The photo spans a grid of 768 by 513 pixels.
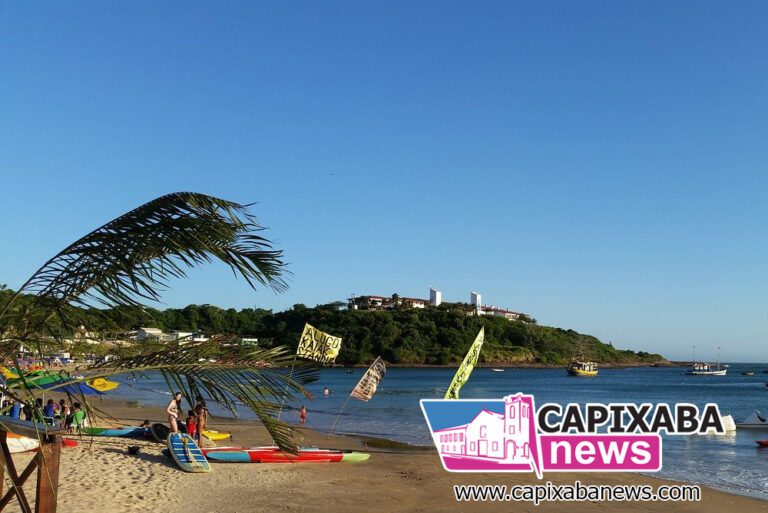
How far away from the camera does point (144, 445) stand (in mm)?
15773

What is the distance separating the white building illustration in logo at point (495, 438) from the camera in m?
17.3

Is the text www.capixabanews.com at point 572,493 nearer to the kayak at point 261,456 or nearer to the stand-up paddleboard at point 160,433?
the kayak at point 261,456

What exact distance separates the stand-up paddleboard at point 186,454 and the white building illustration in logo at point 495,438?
23.7 ft

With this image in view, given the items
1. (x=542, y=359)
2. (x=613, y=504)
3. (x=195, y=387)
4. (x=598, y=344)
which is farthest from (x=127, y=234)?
(x=598, y=344)

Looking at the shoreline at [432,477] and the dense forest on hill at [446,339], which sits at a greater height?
the dense forest on hill at [446,339]

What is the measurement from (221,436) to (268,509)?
29.9 ft

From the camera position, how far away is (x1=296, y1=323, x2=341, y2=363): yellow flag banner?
12007 millimetres

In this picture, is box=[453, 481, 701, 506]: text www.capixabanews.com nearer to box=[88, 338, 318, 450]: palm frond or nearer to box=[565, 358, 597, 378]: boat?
box=[88, 338, 318, 450]: palm frond

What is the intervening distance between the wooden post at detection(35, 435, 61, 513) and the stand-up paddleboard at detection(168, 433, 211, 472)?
25.3 feet

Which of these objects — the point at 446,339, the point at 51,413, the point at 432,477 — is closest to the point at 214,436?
the point at 51,413

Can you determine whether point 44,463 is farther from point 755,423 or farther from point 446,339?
point 446,339

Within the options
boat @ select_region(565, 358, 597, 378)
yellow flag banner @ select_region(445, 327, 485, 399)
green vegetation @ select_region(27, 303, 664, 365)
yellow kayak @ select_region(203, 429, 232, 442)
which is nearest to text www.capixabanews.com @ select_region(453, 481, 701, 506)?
yellow flag banner @ select_region(445, 327, 485, 399)

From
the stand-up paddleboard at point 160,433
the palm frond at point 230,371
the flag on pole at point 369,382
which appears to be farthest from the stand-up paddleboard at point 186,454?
the palm frond at point 230,371

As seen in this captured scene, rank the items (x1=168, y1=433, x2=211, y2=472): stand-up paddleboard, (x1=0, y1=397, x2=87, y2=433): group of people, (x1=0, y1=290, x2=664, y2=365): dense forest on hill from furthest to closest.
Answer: (x1=0, y1=290, x2=664, y2=365): dense forest on hill
(x1=168, y1=433, x2=211, y2=472): stand-up paddleboard
(x1=0, y1=397, x2=87, y2=433): group of people
